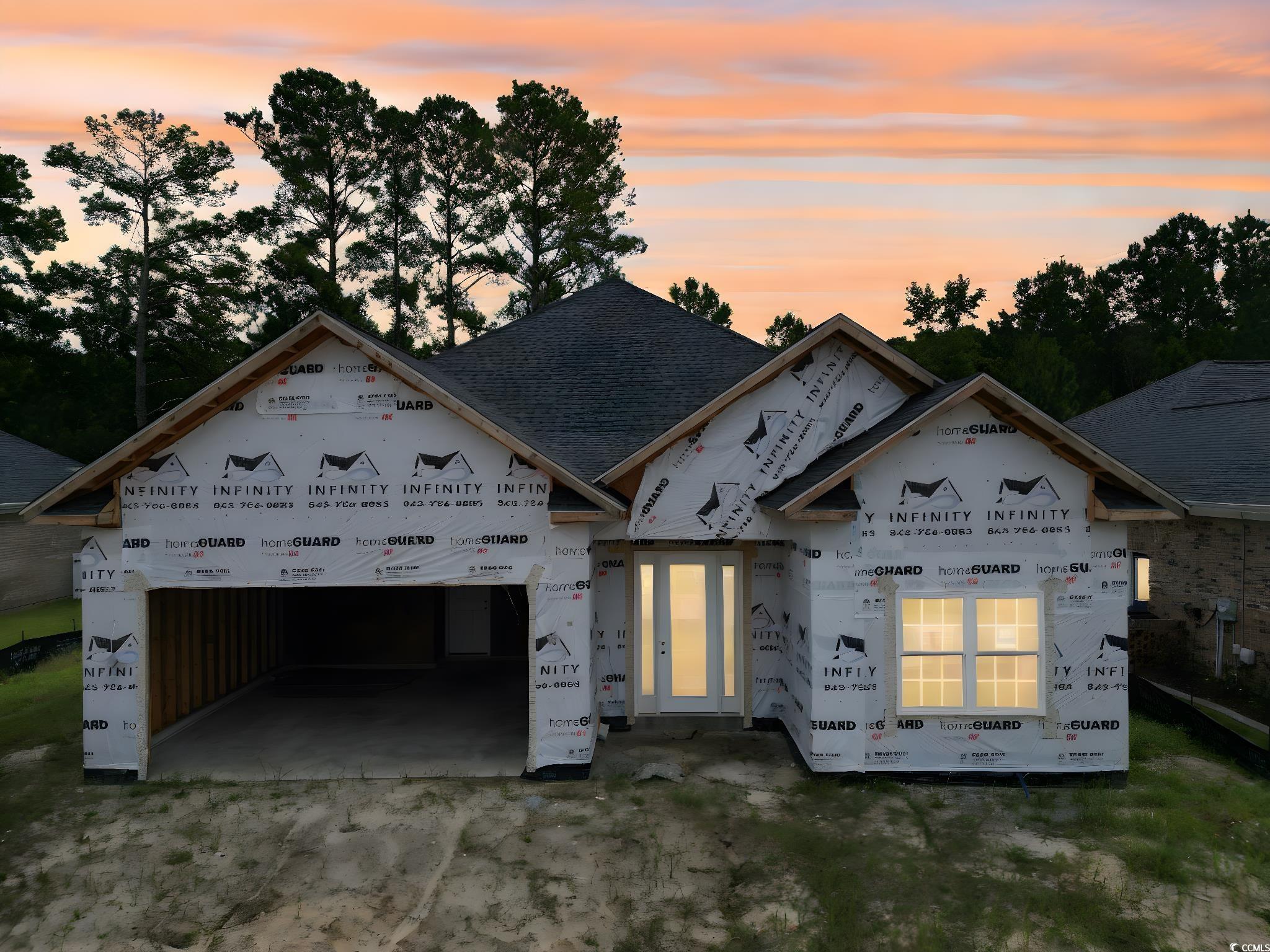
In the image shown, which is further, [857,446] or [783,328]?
[783,328]

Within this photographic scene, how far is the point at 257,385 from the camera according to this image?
10.0 m

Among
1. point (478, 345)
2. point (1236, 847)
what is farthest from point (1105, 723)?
point (478, 345)

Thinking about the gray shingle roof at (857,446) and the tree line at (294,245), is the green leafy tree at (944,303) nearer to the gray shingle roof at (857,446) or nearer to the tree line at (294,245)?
the tree line at (294,245)

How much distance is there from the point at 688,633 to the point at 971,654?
4.24 metres

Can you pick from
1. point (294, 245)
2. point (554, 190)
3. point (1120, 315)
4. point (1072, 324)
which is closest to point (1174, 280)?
point (1120, 315)

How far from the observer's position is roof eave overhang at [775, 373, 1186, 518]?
949 cm

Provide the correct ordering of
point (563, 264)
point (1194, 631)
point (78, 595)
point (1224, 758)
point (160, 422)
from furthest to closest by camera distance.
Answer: point (563, 264)
point (78, 595)
point (1194, 631)
point (1224, 758)
point (160, 422)

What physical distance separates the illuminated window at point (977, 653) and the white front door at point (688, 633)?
2.89 meters

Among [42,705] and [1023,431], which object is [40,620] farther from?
[1023,431]

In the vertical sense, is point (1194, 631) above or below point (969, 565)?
below

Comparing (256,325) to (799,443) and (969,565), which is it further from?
(969,565)

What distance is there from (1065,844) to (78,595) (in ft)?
90.6

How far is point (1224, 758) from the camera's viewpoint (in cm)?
1077

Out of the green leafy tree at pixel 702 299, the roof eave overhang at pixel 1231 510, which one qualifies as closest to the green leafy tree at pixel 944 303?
the green leafy tree at pixel 702 299
